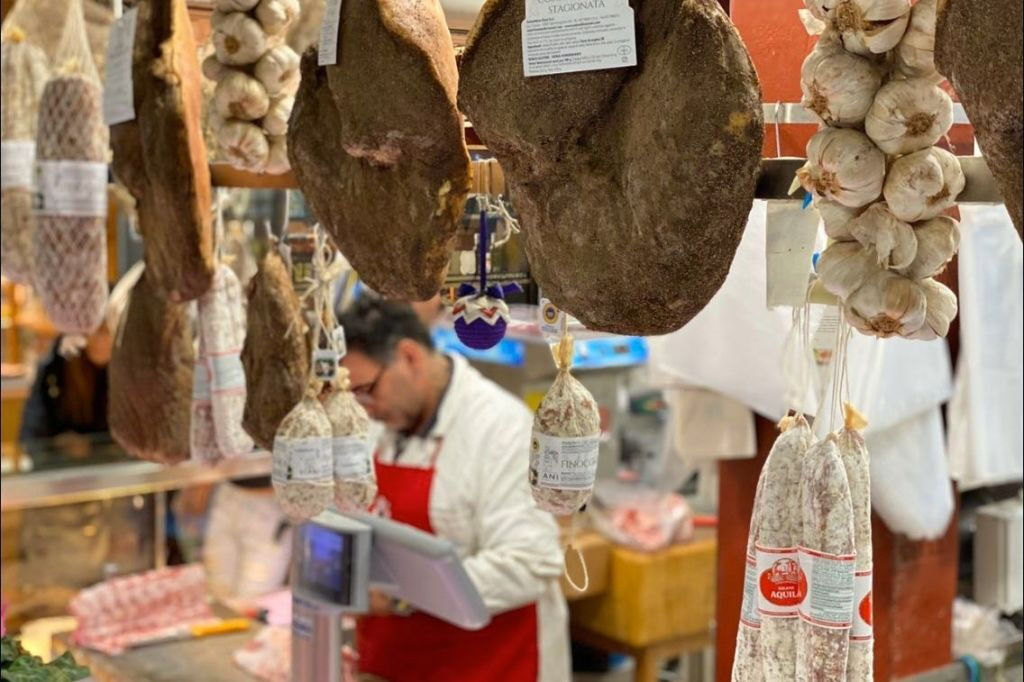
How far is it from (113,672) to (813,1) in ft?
9.60

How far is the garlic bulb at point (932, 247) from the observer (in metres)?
1.37

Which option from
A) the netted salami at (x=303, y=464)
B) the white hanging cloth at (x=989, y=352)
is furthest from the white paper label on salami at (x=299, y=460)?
the white hanging cloth at (x=989, y=352)

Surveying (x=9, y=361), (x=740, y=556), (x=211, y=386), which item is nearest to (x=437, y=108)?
(x=211, y=386)

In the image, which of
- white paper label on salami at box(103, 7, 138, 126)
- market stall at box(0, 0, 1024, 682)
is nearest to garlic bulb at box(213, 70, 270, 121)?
market stall at box(0, 0, 1024, 682)

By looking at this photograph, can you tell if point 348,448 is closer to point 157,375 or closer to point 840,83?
point 157,375

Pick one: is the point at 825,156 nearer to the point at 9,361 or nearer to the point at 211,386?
the point at 211,386

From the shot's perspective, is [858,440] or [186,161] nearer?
[858,440]

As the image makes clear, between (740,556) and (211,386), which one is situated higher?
(211,386)

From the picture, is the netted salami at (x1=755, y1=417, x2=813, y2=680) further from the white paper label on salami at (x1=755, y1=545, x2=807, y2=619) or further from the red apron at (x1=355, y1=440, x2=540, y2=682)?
the red apron at (x1=355, y1=440, x2=540, y2=682)

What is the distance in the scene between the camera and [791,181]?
150 centimetres

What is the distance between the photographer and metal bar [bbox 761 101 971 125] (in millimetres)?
1797

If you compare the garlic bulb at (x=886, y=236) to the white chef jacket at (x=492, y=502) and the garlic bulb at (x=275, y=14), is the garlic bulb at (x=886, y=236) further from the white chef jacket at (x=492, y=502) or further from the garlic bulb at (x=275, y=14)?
the white chef jacket at (x=492, y=502)

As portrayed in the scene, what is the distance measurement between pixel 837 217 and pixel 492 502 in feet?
8.54

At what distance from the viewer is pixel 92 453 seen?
17.0ft
